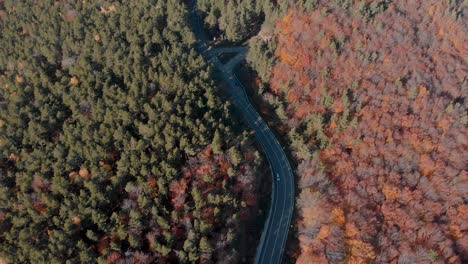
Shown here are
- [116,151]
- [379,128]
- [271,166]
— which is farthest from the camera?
[379,128]

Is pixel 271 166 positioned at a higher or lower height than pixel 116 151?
lower

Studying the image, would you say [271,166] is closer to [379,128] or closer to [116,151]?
[379,128]

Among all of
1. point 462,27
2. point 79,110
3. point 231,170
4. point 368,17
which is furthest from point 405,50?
point 79,110

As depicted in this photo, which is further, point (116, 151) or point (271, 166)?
point (271, 166)

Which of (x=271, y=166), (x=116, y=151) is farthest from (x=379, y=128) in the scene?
(x=116, y=151)

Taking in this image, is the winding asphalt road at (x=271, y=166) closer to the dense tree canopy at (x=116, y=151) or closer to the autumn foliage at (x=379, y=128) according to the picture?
the autumn foliage at (x=379, y=128)

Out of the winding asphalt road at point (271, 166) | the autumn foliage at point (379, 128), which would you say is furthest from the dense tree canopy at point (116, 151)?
the autumn foliage at point (379, 128)

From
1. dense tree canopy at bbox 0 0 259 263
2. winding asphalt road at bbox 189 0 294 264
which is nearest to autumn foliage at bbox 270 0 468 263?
winding asphalt road at bbox 189 0 294 264
